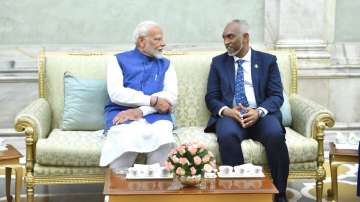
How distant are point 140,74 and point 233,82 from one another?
68 centimetres

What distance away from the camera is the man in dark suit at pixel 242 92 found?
4.53 metres

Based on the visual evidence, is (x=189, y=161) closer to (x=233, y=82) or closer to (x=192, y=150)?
(x=192, y=150)

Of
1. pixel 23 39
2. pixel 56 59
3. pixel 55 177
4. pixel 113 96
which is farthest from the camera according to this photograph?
pixel 23 39

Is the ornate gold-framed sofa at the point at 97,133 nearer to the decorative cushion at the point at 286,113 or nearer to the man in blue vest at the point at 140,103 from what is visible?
the decorative cushion at the point at 286,113

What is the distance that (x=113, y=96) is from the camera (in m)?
4.62

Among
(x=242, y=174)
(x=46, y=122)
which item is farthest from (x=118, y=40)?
(x=242, y=174)

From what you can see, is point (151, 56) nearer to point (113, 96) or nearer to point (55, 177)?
point (113, 96)

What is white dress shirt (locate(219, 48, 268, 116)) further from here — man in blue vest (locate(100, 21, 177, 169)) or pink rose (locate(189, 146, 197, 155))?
pink rose (locate(189, 146, 197, 155))

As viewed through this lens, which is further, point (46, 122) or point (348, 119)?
point (348, 119)

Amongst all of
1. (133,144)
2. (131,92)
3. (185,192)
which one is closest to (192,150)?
(185,192)

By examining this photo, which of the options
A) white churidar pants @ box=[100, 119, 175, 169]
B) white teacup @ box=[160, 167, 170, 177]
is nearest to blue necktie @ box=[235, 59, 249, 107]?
white churidar pants @ box=[100, 119, 175, 169]

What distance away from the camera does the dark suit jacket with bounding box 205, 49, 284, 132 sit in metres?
4.75

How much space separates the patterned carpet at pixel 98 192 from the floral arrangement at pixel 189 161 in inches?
51.6

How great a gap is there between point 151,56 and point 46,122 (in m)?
0.89
